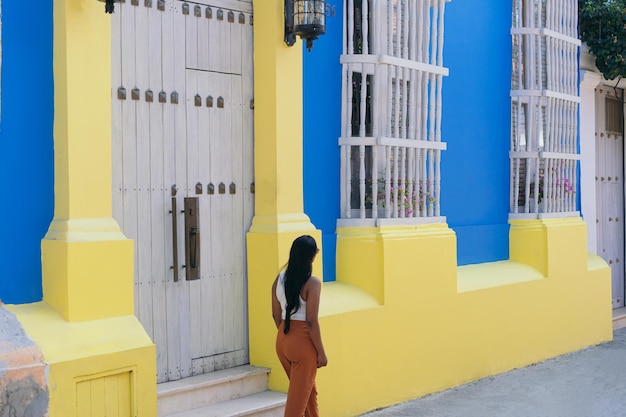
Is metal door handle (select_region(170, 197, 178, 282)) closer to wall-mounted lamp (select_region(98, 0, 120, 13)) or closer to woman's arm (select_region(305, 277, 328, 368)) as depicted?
woman's arm (select_region(305, 277, 328, 368))

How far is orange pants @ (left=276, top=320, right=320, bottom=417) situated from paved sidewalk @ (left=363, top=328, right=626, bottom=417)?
1616mm

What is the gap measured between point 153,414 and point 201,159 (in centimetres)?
196

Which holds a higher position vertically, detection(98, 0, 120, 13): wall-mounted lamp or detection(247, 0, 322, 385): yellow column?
detection(98, 0, 120, 13): wall-mounted lamp

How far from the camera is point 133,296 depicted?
5293 millimetres

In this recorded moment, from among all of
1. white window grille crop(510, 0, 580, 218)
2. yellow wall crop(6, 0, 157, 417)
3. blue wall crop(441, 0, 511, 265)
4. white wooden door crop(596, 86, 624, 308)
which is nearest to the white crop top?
yellow wall crop(6, 0, 157, 417)

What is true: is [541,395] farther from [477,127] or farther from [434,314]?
[477,127]

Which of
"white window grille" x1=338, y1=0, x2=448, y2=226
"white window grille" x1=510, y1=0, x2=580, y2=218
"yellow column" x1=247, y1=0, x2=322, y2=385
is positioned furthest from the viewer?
"white window grille" x1=510, y1=0, x2=580, y2=218

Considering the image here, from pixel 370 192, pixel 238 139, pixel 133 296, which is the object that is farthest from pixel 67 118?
pixel 370 192

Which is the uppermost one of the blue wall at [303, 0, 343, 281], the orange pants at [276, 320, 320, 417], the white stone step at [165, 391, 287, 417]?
the blue wall at [303, 0, 343, 281]

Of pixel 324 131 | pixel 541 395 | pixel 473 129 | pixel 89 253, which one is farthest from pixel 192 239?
pixel 473 129

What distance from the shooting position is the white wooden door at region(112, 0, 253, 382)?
5602 millimetres

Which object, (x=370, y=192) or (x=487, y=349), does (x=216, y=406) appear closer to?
(x=370, y=192)

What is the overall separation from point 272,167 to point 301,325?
1.62 metres

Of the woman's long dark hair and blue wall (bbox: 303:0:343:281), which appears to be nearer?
the woman's long dark hair
